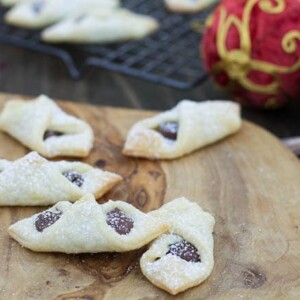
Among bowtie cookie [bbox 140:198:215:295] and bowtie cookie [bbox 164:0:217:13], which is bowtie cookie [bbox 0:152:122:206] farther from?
bowtie cookie [bbox 164:0:217:13]

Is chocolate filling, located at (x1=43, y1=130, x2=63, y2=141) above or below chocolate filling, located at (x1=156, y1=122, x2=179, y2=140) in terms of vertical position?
below

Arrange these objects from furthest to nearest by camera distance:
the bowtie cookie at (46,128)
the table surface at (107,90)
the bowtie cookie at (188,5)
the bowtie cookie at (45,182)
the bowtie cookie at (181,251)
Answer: the bowtie cookie at (188,5) → the table surface at (107,90) → the bowtie cookie at (46,128) → the bowtie cookie at (45,182) → the bowtie cookie at (181,251)

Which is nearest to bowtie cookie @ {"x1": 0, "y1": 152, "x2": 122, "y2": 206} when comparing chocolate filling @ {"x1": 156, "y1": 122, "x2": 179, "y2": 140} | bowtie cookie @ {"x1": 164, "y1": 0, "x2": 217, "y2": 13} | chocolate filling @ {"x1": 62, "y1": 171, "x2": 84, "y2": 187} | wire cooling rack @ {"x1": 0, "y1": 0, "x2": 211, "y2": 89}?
chocolate filling @ {"x1": 62, "y1": 171, "x2": 84, "y2": 187}

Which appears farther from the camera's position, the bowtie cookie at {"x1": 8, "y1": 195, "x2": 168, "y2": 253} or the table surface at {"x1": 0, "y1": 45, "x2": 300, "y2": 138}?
the table surface at {"x1": 0, "y1": 45, "x2": 300, "y2": 138}

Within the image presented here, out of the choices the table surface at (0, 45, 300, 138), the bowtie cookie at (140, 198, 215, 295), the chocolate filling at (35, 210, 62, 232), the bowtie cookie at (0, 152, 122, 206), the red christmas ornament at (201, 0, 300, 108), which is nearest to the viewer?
the bowtie cookie at (140, 198, 215, 295)

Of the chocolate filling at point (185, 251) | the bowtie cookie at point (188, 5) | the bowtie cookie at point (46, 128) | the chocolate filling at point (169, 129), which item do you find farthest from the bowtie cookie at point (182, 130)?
the bowtie cookie at point (188, 5)

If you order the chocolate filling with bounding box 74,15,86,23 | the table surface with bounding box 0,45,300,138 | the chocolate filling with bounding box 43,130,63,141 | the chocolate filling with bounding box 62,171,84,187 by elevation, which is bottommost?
the table surface with bounding box 0,45,300,138

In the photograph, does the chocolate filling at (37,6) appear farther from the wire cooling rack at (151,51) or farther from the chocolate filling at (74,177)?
the chocolate filling at (74,177)
